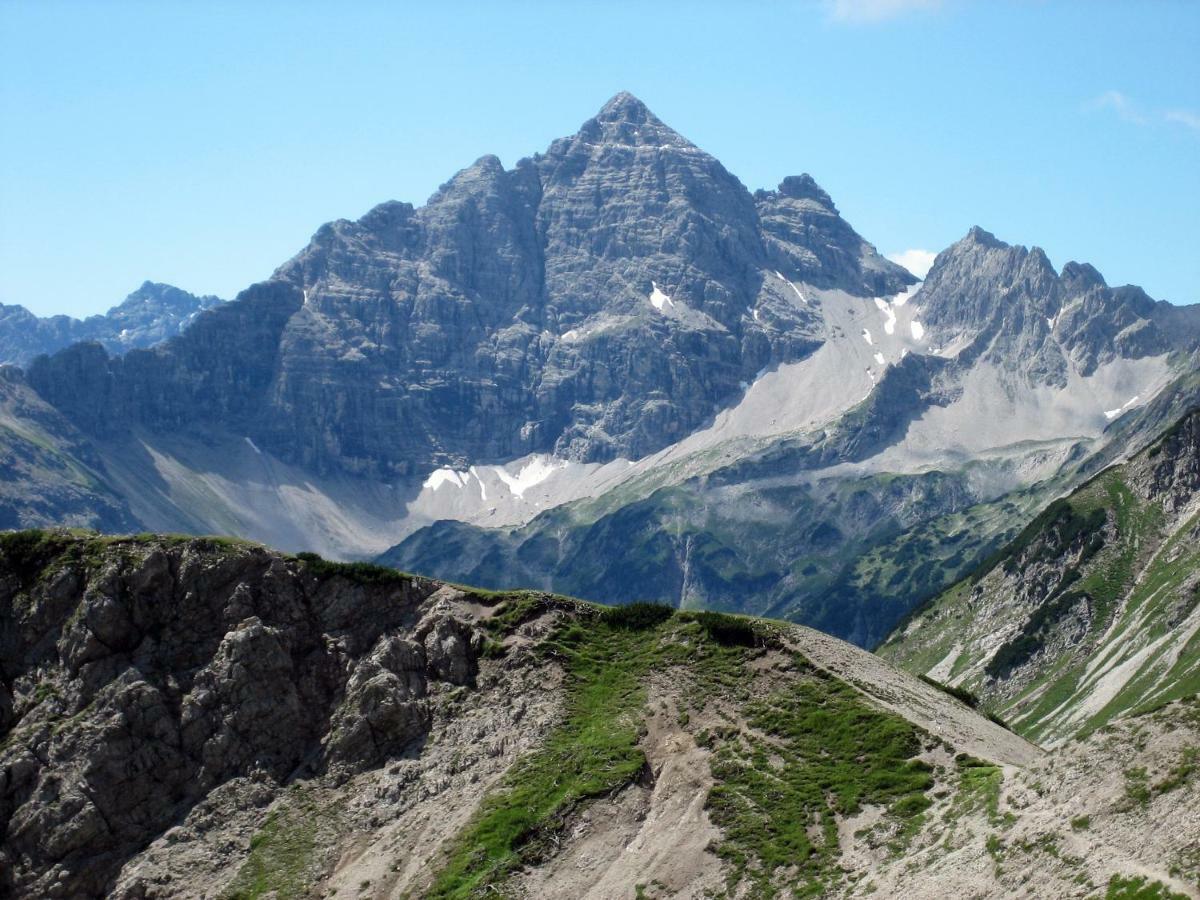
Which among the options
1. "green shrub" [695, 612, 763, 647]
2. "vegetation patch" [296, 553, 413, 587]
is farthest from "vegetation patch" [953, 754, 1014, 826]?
"vegetation patch" [296, 553, 413, 587]

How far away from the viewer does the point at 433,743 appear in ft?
395

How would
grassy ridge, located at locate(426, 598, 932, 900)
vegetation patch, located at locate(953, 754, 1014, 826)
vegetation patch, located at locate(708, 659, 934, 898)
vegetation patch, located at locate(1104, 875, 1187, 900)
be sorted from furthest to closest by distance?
grassy ridge, located at locate(426, 598, 932, 900) → vegetation patch, located at locate(708, 659, 934, 898) → vegetation patch, located at locate(953, 754, 1014, 826) → vegetation patch, located at locate(1104, 875, 1187, 900)

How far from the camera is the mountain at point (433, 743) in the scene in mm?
100875

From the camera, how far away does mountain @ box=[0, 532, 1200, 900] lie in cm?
10088

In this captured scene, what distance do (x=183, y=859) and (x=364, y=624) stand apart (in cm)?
2485

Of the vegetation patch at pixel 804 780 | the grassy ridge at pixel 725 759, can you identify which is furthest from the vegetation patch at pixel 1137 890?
the grassy ridge at pixel 725 759

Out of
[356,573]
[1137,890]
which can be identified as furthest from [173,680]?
[1137,890]

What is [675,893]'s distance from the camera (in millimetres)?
98312

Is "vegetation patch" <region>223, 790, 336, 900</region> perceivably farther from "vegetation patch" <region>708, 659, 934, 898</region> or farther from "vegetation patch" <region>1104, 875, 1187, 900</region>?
"vegetation patch" <region>1104, 875, 1187, 900</region>

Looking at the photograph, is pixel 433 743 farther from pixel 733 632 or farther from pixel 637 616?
pixel 733 632

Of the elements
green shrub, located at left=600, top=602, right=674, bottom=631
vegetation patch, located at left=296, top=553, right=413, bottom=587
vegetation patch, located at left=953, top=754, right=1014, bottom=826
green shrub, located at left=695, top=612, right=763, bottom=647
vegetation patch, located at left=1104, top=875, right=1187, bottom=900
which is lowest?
vegetation patch, located at left=1104, top=875, right=1187, bottom=900

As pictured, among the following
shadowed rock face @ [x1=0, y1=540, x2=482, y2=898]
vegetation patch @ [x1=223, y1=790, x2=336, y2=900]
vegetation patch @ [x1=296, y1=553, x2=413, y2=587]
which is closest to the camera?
vegetation patch @ [x1=223, y1=790, x2=336, y2=900]

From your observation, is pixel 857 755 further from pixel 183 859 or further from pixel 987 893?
pixel 183 859

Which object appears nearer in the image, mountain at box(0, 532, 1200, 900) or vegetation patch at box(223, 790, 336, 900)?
mountain at box(0, 532, 1200, 900)
